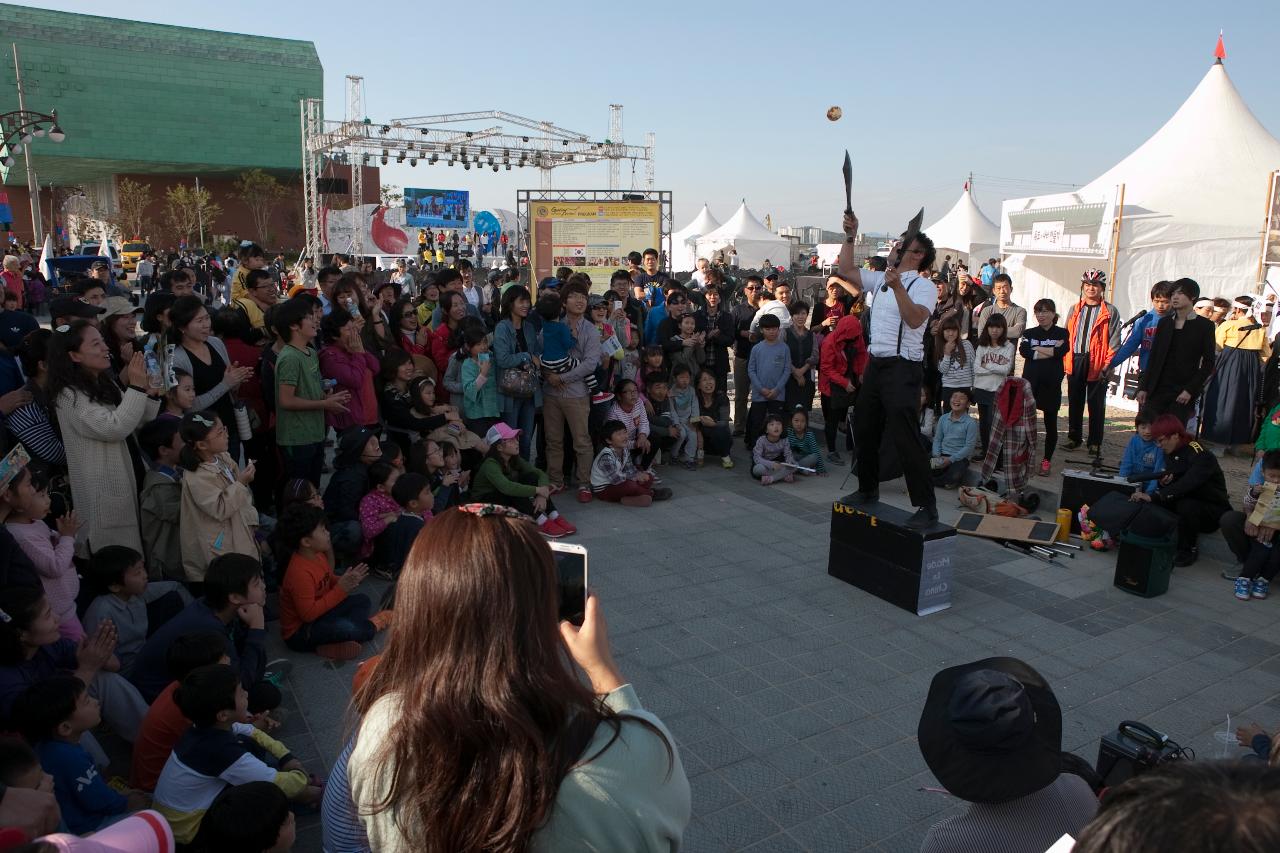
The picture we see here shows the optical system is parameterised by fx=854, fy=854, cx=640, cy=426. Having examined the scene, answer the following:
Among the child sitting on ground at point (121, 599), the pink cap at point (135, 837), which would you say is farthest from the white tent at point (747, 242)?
the pink cap at point (135, 837)

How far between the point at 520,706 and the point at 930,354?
8.01 m

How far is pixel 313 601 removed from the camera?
14.5ft

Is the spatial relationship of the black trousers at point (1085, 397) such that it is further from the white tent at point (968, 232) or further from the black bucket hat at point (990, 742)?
the white tent at point (968, 232)

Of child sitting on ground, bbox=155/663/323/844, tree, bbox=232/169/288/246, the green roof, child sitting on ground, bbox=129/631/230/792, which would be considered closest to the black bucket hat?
child sitting on ground, bbox=155/663/323/844

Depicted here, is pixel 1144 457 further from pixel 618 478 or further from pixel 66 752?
pixel 66 752

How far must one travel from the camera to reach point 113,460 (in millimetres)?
4461

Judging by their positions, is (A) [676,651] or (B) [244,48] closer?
(A) [676,651]

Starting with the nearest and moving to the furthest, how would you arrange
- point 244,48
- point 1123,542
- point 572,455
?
1. point 1123,542
2. point 572,455
3. point 244,48

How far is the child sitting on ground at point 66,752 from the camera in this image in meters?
2.77

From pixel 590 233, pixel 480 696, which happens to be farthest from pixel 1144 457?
pixel 590 233

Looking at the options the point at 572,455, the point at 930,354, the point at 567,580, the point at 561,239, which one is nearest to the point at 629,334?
the point at 572,455

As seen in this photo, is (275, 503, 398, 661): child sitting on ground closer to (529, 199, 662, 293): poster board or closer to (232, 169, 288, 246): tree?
(529, 199, 662, 293): poster board

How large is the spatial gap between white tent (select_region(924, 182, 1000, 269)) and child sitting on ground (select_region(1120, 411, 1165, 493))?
61.0 ft

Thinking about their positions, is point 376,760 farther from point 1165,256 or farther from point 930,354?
point 1165,256
